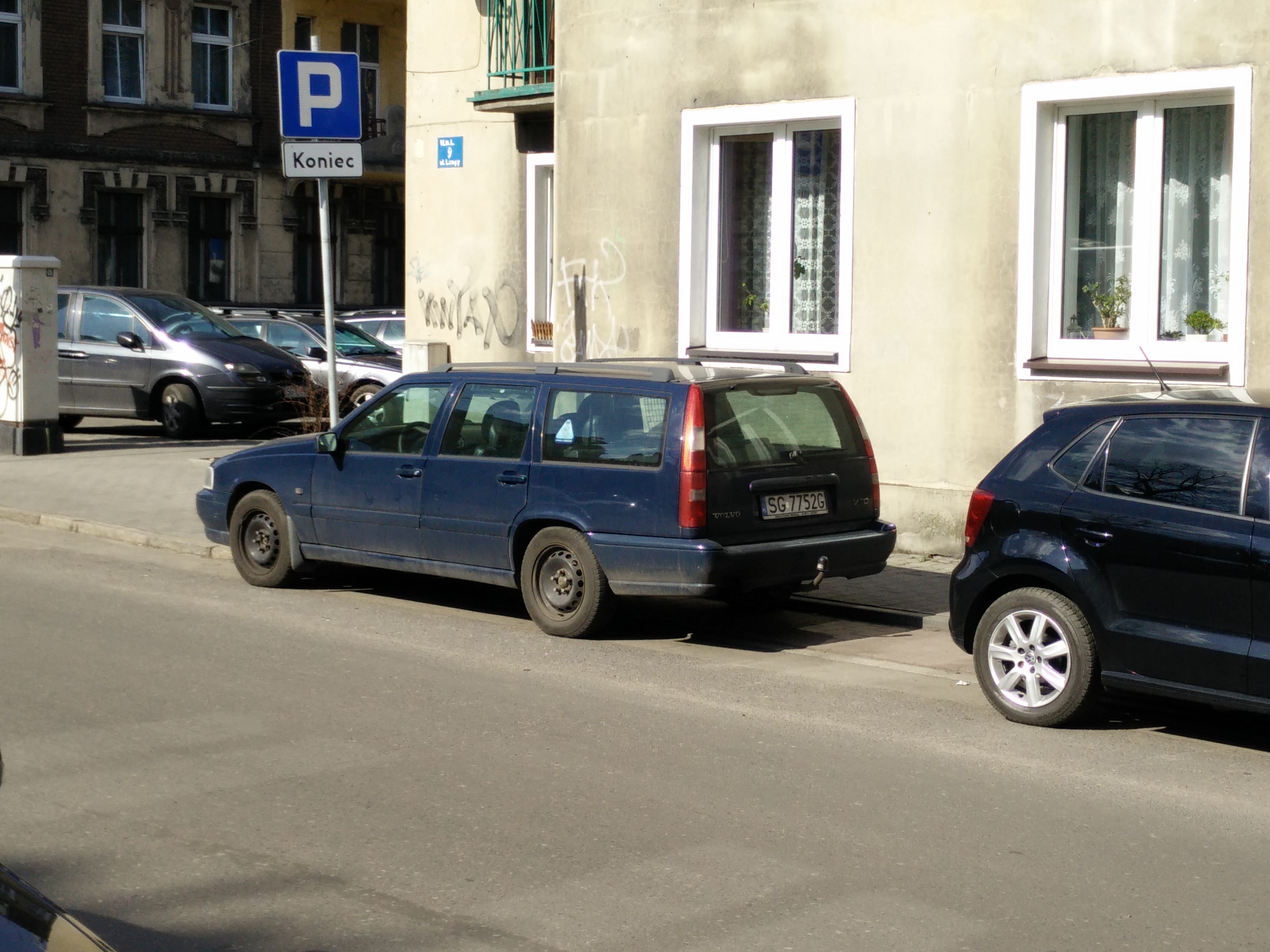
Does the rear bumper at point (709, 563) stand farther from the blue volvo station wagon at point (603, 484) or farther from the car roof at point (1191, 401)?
the car roof at point (1191, 401)

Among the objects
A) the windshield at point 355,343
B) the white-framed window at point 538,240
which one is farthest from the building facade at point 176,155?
the white-framed window at point 538,240

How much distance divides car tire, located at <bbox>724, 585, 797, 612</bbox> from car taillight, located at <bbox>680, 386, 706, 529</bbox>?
4.40ft

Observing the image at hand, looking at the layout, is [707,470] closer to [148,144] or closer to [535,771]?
[535,771]

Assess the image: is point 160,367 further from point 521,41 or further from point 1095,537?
point 1095,537

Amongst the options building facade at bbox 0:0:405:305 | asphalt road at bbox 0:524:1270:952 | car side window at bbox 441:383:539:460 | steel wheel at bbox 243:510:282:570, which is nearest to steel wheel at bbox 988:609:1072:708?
asphalt road at bbox 0:524:1270:952

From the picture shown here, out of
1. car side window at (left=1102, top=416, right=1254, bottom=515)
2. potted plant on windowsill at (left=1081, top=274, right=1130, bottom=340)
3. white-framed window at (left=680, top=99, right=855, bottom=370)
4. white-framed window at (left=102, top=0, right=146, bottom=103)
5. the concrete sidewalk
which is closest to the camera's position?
car side window at (left=1102, top=416, right=1254, bottom=515)

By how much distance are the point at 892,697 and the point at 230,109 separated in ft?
103

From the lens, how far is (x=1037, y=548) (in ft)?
24.2

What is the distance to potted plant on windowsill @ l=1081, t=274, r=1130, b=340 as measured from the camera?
11656 millimetres

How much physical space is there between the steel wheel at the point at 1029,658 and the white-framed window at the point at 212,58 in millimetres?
31565

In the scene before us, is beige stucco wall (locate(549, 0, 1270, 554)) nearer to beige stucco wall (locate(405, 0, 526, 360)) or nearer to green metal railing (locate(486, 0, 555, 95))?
green metal railing (locate(486, 0, 555, 95))

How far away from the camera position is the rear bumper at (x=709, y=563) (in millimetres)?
8734

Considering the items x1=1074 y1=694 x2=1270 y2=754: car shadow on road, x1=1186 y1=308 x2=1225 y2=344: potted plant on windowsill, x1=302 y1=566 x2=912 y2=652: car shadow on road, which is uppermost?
x1=1186 y1=308 x2=1225 y2=344: potted plant on windowsill

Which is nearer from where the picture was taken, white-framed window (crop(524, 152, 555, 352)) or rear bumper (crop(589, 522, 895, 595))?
rear bumper (crop(589, 522, 895, 595))
